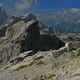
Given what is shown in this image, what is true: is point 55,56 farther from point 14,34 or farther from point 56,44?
point 56,44

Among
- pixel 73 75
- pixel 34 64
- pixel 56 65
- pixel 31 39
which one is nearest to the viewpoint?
pixel 73 75

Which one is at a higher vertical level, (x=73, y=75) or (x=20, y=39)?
(x=73, y=75)

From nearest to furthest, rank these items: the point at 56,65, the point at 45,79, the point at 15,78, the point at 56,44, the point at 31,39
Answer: the point at 45,79, the point at 15,78, the point at 56,65, the point at 31,39, the point at 56,44

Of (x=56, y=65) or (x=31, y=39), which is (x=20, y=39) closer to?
(x=31, y=39)

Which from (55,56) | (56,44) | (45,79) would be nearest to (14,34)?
(56,44)

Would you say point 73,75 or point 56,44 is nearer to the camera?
point 73,75

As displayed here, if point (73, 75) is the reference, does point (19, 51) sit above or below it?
below

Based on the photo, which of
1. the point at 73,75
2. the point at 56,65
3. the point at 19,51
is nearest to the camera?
the point at 73,75

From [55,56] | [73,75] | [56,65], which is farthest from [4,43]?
[73,75]

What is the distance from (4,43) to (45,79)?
40.8 m

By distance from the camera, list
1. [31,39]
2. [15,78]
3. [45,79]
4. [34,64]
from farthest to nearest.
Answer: [31,39]
[34,64]
[15,78]
[45,79]

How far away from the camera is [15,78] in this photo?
116 ft

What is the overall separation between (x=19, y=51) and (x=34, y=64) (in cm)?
1644

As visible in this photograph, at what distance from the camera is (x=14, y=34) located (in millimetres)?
70812
